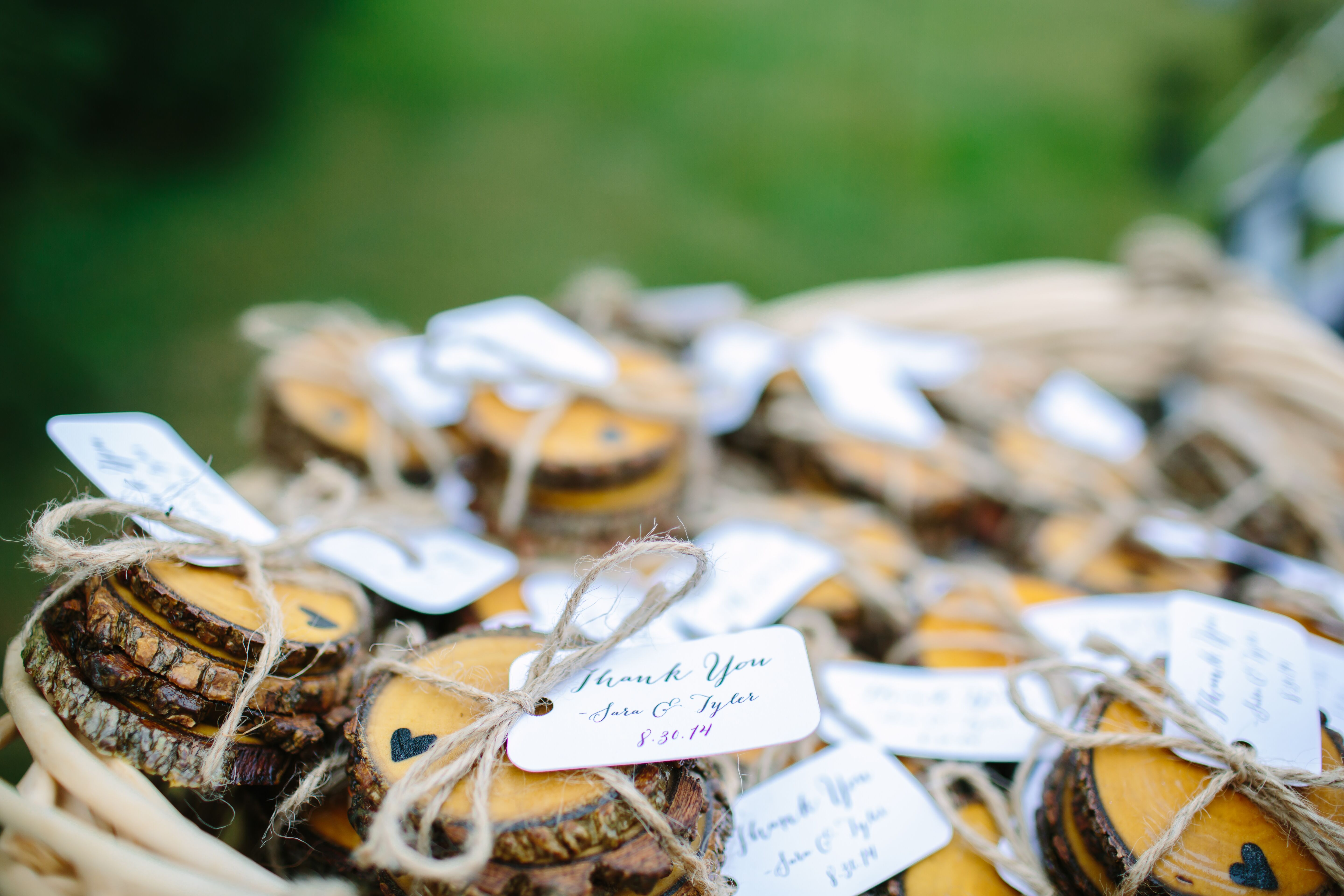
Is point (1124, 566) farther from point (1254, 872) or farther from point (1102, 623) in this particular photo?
point (1254, 872)

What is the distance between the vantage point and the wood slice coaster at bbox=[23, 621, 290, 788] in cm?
54

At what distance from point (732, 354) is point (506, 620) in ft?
2.09

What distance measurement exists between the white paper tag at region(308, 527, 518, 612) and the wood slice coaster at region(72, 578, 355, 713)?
154mm

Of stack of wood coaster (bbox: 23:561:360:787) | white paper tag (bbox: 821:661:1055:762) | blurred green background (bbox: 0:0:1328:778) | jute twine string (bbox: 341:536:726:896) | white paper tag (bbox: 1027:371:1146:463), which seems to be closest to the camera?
jute twine string (bbox: 341:536:726:896)

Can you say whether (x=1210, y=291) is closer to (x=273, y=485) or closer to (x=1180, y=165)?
(x=273, y=485)

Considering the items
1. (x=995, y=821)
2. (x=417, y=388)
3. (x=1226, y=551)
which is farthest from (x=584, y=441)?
(x=1226, y=551)

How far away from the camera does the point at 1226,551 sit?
41.3 inches

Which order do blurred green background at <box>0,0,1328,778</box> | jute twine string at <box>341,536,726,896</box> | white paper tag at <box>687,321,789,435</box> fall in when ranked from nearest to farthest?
jute twine string at <box>341,536,726,896</box>, white paper tag at <box>687,321,789,435</box>, blurred green background at <box>0,0,1328,778</box>

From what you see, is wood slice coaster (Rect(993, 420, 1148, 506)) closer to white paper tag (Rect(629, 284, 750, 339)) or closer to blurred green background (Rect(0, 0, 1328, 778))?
white paper tag (Rect(629, 284, 750, 339))

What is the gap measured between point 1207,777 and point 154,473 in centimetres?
85

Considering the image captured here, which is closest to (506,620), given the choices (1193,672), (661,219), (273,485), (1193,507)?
(273,485)

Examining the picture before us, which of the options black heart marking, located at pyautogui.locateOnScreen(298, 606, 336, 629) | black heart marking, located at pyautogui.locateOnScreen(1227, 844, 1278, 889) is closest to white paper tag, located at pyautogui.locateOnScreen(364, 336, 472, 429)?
black heart marking, located at pyautogui.locateOnScreen(298, 606, 336, 629)

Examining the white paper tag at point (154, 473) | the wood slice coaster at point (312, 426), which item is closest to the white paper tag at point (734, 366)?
the wood slice coaster at point (312, 426)

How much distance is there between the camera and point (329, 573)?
718 mm
